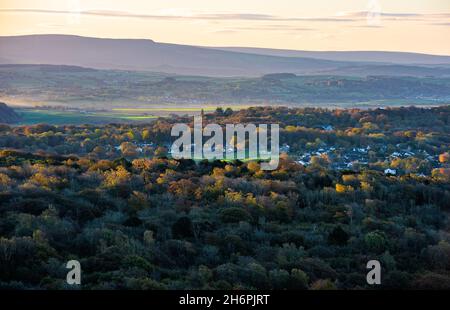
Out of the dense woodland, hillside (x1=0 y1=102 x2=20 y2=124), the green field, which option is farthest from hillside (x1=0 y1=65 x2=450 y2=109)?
the dense woodland

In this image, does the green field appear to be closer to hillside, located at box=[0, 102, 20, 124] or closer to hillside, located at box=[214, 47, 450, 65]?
hillside, located at box=[0, 102, 20, 124]

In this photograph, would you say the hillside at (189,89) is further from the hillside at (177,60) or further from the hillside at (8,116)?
the hillside at (8,116)

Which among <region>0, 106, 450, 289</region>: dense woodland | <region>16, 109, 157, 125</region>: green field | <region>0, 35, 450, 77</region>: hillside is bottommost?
<region>16, 109, 157, 125</region>: green field

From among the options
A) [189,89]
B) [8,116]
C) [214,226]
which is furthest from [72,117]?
[214,226]

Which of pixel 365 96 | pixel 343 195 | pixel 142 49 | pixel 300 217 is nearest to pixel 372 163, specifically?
pixel 343 195

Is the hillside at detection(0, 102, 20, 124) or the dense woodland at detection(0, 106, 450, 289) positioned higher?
the dense woodland at detection(0, 106, 450, 289)

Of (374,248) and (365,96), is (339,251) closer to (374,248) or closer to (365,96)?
(374,248)
